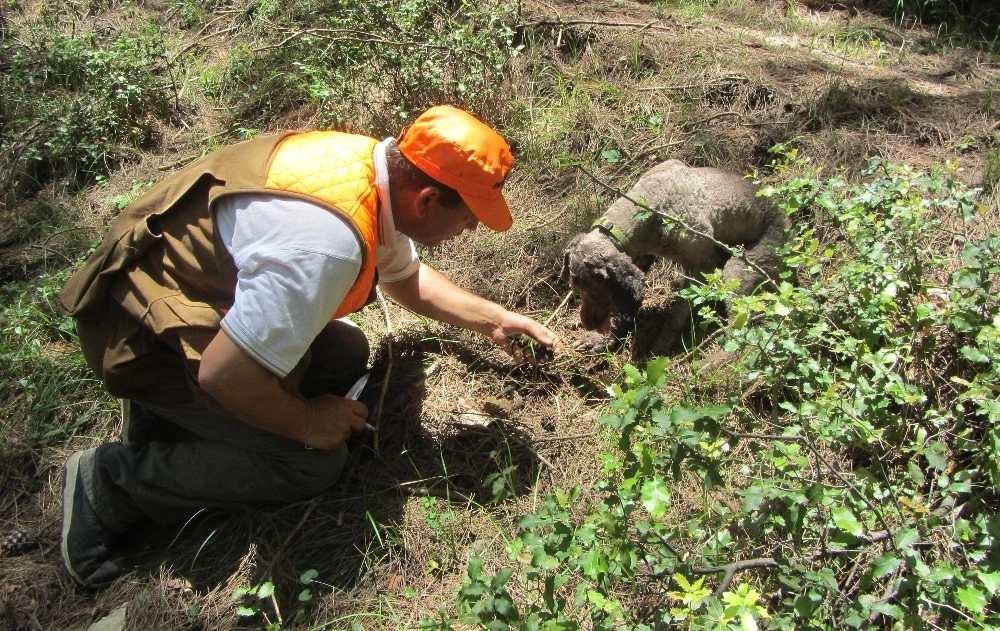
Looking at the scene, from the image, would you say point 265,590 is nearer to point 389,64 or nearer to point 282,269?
point 282,269

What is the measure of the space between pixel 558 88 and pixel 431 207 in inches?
108

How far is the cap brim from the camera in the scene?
8.80 feet

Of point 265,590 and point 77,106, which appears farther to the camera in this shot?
point 77,106

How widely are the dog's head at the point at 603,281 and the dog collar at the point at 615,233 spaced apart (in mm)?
29

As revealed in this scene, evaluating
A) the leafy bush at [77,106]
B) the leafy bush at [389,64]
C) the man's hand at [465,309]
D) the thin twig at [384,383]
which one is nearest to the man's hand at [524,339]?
the man's hand at [465,309]

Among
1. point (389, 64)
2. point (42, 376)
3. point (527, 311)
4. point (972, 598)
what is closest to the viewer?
point (972, 598)

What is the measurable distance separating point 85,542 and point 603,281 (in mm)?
2483

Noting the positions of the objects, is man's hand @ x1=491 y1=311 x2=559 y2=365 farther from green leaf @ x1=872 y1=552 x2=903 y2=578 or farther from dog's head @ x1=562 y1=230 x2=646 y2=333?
green leaf @ x1=872 y1=552 x2=903 y2=578

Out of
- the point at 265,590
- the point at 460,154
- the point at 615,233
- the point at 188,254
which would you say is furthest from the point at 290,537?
the point at 615,233

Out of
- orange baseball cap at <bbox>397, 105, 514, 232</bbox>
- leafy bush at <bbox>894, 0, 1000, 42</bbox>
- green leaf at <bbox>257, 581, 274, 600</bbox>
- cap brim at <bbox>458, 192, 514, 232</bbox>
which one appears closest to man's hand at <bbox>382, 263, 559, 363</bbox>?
cap brim at <bbox>458, 192, 514, 232</bbox>

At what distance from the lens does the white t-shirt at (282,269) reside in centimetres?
235

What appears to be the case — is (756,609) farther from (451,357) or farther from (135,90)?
(135,90)

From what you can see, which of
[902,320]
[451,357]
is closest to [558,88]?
[451,357]

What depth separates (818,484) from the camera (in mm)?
1979
